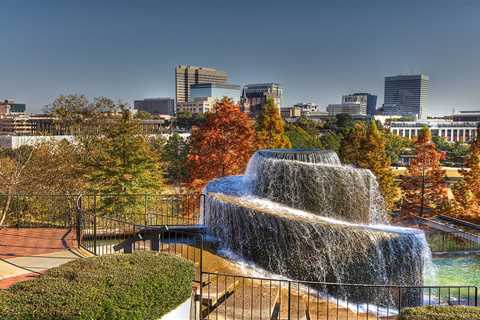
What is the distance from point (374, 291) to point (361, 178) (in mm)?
3885

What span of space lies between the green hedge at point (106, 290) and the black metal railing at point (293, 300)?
123 centimetres

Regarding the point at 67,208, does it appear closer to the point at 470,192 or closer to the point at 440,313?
the point at 440,313

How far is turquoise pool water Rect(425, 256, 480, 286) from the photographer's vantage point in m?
12.3

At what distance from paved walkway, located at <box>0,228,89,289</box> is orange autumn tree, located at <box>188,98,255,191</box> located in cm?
975

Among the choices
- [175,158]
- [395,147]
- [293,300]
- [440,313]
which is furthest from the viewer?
[395,147]

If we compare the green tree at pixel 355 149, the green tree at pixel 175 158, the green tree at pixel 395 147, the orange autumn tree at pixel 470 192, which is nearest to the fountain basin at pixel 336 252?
the orange autumn tree at pixel 470 192

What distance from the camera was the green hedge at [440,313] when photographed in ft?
17.7

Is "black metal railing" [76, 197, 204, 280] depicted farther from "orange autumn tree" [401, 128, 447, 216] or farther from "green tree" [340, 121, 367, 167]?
"orange autumn tree" [401, 128, 447, 216]

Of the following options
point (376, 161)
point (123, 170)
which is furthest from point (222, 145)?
point (376, 161)

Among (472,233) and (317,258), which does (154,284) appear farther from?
(472,233)

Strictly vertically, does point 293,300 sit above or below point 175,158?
below

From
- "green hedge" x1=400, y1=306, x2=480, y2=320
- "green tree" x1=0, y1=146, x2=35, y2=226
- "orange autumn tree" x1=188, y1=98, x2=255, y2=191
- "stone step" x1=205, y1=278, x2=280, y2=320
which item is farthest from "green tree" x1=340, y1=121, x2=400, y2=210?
"green hedge" x1=400, y1=306, x2=480, y2=320

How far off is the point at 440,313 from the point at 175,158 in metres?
40.5

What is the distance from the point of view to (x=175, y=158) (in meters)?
45.0
